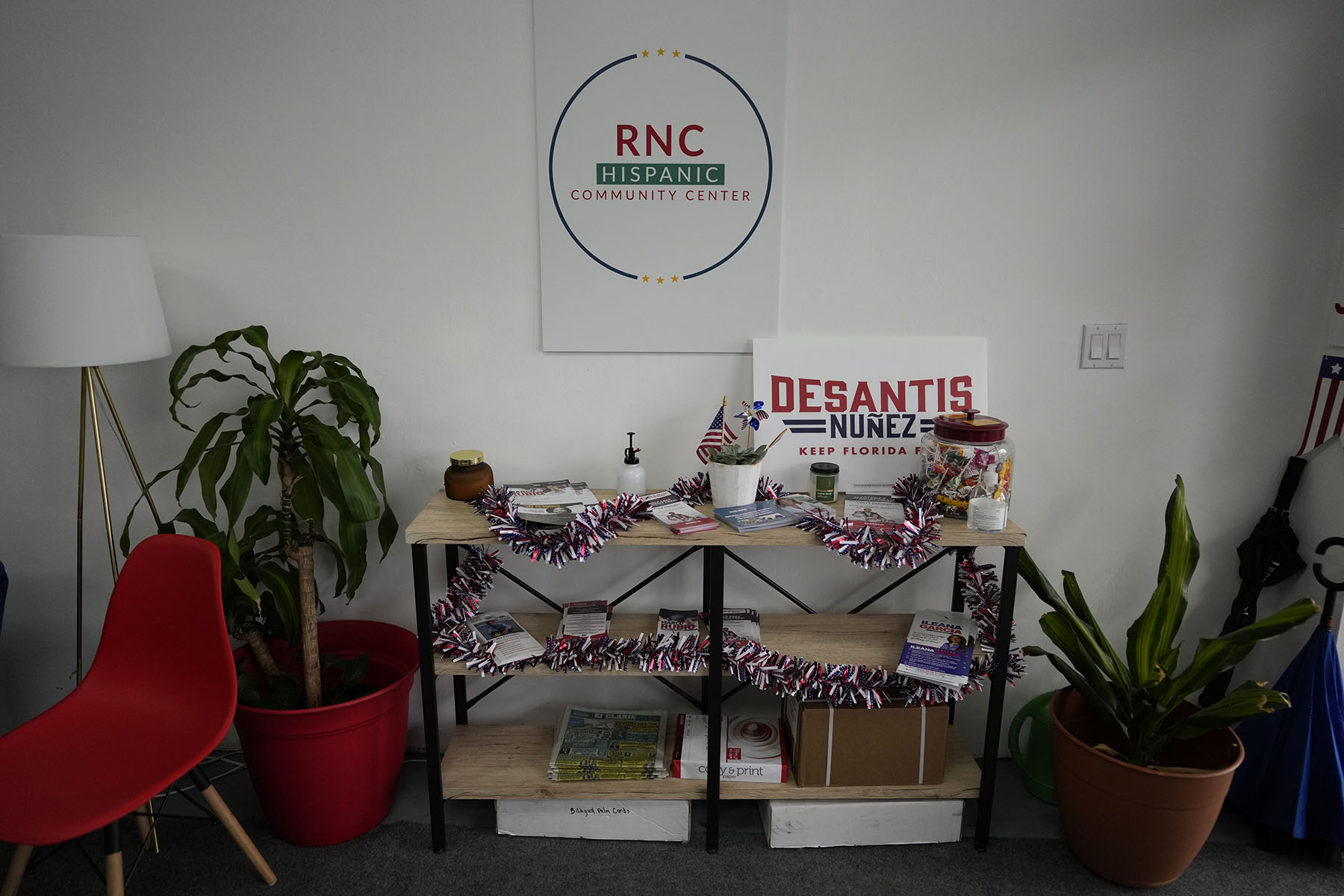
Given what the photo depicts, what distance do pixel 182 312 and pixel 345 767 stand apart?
1.28 meters

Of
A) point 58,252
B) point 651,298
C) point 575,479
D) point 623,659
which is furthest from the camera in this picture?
point 575,479

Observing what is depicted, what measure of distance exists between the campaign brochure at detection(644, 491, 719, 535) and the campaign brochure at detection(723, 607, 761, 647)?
1.09 ft

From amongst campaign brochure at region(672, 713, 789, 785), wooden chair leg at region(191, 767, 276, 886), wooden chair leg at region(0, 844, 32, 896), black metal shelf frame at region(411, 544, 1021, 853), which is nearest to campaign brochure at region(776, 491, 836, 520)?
black metal shelf frame at region(411, 544, 1021, 853)

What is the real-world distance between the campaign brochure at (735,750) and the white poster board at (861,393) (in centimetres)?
71

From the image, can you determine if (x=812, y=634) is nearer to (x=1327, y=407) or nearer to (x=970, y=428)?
(x=970, y=428)

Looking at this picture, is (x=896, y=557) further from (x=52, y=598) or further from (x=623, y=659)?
(x=52, y=598)

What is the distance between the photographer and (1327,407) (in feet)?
7.03

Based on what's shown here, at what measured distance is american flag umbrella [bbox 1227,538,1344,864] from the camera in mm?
1989

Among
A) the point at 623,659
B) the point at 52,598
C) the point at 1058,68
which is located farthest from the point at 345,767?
the point at 1058,68

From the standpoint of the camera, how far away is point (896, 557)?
1.86 meters

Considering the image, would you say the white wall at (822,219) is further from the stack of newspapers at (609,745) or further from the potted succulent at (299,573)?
the stack of newspapers at (609,745)

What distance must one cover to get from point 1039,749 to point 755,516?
1147mm

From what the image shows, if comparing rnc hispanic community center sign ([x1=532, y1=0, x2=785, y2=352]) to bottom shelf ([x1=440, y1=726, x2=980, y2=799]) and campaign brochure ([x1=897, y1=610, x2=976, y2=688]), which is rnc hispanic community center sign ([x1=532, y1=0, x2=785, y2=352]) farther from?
bottom shelf ([x1=440, y1=726, x2=980, y2=799])

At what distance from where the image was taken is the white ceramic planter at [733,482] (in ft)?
6.52
